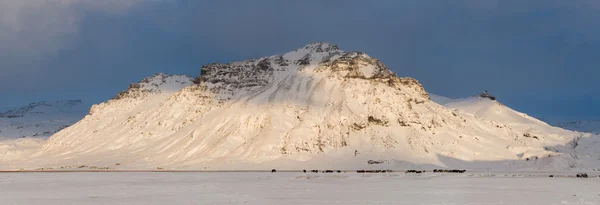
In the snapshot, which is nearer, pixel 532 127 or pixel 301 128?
pixel 301 128

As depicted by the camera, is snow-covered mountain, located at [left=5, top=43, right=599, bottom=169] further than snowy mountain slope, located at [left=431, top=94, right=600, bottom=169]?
Yes

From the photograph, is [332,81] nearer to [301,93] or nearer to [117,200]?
[301,93]

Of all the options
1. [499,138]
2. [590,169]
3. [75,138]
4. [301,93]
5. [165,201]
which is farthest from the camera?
[75,138]

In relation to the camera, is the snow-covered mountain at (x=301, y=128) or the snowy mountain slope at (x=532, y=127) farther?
the snow-covered mountain at (x=301, y=128)

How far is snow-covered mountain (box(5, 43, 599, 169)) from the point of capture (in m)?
107

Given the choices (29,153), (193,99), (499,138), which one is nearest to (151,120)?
(193,99)

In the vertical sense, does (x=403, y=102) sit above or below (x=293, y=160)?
above

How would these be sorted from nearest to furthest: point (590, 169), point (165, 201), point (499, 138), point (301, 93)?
point (165, 201)
point (590, 169)
point (499, 138)
point (301, 93)

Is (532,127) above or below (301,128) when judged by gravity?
above

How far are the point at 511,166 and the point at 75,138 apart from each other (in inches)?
3708

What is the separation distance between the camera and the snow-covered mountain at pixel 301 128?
107 metres

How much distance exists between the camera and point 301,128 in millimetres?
115125

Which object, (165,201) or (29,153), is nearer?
(165,201)

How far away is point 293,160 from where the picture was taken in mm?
106500
